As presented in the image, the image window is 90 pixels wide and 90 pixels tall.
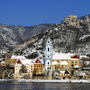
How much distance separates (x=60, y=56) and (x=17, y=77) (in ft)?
70.1

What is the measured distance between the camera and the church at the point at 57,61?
100 meters

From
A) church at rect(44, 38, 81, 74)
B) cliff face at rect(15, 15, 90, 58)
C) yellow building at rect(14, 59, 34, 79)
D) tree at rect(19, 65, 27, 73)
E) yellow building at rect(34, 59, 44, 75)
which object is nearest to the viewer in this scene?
yellow building at rect(14, 59, 34, 79)

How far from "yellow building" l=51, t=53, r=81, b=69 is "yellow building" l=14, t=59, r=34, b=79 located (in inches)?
374

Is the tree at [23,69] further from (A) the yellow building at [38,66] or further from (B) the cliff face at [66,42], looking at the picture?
(B) the cliff face at [66,42]

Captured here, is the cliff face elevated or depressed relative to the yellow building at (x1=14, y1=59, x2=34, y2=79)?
elevated

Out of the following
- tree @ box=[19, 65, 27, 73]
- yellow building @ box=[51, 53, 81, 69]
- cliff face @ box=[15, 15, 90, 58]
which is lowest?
tree @ box=[19, 65, 27, 73]

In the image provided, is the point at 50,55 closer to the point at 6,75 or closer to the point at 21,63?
the point at 21,63

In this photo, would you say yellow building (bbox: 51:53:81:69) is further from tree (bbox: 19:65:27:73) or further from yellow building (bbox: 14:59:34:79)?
tree (bbox: 19:65:27:73)

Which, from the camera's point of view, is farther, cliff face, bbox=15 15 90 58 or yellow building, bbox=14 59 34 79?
cliff face, bbox=15 15 90 58

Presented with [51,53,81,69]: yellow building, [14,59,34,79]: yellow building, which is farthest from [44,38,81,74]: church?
[14,59,34,79]: yellow building

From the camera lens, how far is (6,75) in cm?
10219

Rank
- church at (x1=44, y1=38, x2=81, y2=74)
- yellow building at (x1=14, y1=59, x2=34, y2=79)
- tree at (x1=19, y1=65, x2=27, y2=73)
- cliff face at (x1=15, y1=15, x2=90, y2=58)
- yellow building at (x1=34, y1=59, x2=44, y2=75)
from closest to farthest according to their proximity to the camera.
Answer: yellow building at (x1=14, y1=59, x2=34, y2=79)
tree at (x1=19, y1=65, x2=27, y2=73)
church at (x1=44, y1=38, x2=81, y2=74)
yellow building at (x1=34, y1=59, x2=44, y2=75)
cliff face at (x1=15, y1=15, x2=90, y2=58)

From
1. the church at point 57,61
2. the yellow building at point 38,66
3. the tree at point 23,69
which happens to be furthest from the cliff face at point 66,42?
the tree at point 23,69

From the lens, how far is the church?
329 feet
